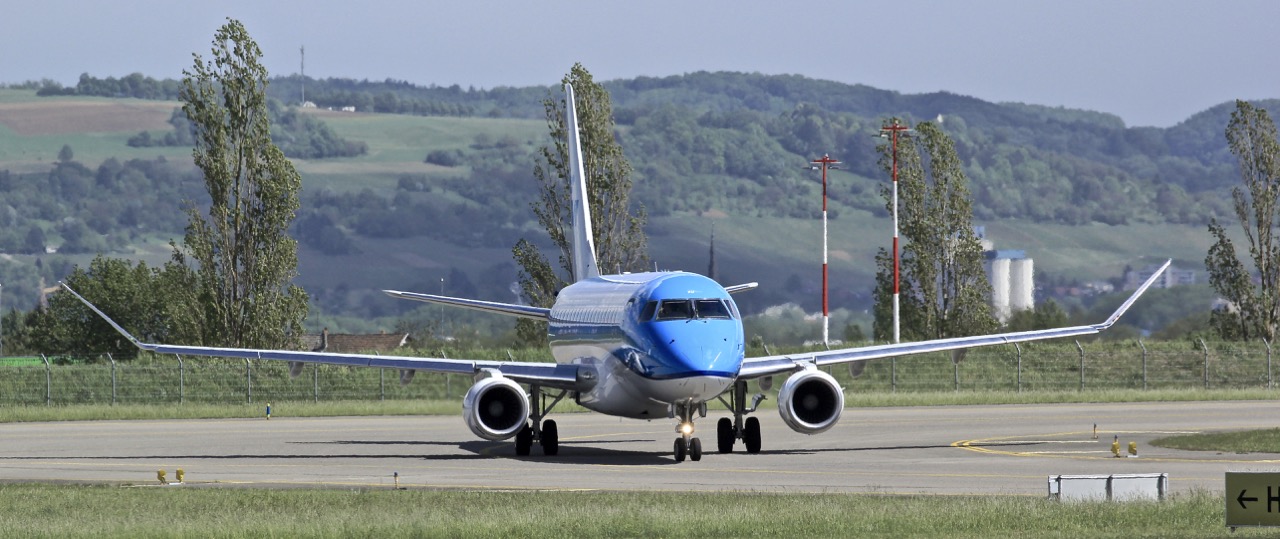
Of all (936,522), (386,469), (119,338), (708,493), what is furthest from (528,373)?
(119,338)

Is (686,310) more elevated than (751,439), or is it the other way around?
(686,310)

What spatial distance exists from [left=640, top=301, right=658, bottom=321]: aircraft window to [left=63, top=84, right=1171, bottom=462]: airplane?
0.02 m

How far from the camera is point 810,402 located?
3694 cm

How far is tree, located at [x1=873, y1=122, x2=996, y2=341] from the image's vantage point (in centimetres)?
9162

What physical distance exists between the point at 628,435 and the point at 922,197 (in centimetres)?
4931

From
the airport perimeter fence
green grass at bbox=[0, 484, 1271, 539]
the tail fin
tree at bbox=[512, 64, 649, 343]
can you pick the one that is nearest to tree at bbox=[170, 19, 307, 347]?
the airport perimeter fence

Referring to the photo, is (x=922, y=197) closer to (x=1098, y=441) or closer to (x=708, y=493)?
(x=1098, y=441)

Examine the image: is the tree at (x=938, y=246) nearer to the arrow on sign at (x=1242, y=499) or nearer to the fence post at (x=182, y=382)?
the fence post at (x=182, y=382)

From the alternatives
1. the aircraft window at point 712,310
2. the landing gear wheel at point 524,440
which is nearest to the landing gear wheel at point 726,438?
the aircraft window at point 712,310

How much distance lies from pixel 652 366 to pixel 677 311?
118 centimetres

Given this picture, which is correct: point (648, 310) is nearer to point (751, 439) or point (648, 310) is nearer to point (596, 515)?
point (751, 439)

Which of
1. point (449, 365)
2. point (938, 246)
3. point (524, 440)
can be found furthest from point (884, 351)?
point (938, 246)

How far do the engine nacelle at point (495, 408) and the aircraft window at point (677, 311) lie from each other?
3.90 meters

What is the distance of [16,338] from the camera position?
187 metres
